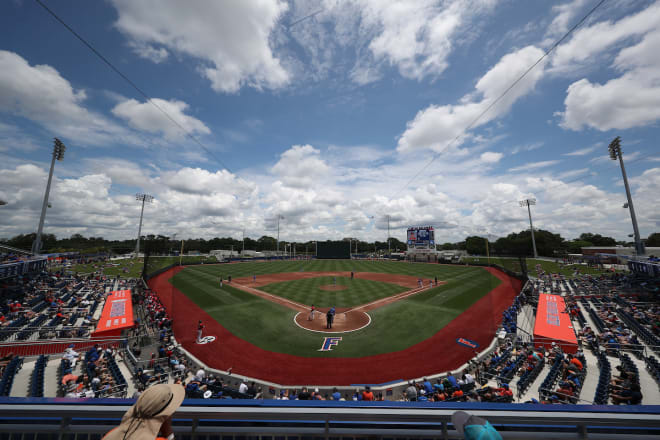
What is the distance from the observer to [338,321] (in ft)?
64.9

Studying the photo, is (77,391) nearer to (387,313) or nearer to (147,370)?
(147,370)

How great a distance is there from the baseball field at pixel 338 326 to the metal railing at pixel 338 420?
11.3 m

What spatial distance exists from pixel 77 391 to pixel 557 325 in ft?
86.2

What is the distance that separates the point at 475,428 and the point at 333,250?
83787mm

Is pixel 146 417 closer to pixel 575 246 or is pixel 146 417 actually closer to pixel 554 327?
pixel 554 327

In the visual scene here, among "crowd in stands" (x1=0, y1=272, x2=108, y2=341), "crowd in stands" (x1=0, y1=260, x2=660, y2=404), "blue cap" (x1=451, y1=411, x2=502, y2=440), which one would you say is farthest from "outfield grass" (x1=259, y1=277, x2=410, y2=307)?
"blue cap" (x1=451, y1=411, x2=502, y2=440)

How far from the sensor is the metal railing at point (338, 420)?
90.7 inches

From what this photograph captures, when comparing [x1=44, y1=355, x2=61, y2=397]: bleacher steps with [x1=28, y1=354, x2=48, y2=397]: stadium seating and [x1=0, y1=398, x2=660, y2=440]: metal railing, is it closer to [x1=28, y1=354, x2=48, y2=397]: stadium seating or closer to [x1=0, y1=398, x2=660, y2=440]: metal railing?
[x1=28, y1=354, x2=48, y2=397]: stadium seating

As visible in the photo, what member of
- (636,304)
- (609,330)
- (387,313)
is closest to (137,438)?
(387,313)

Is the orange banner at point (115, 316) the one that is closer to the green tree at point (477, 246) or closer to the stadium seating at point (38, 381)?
the stadium seating at point (38, 381)


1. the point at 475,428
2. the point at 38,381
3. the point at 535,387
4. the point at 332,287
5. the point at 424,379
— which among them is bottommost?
the point at 424,379

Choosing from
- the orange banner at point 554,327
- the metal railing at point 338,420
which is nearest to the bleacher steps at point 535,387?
the orange banner at point 554,327

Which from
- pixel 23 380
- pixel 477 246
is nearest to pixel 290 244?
pixel 477 246

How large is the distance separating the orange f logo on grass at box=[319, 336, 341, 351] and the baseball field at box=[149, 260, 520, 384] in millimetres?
127
